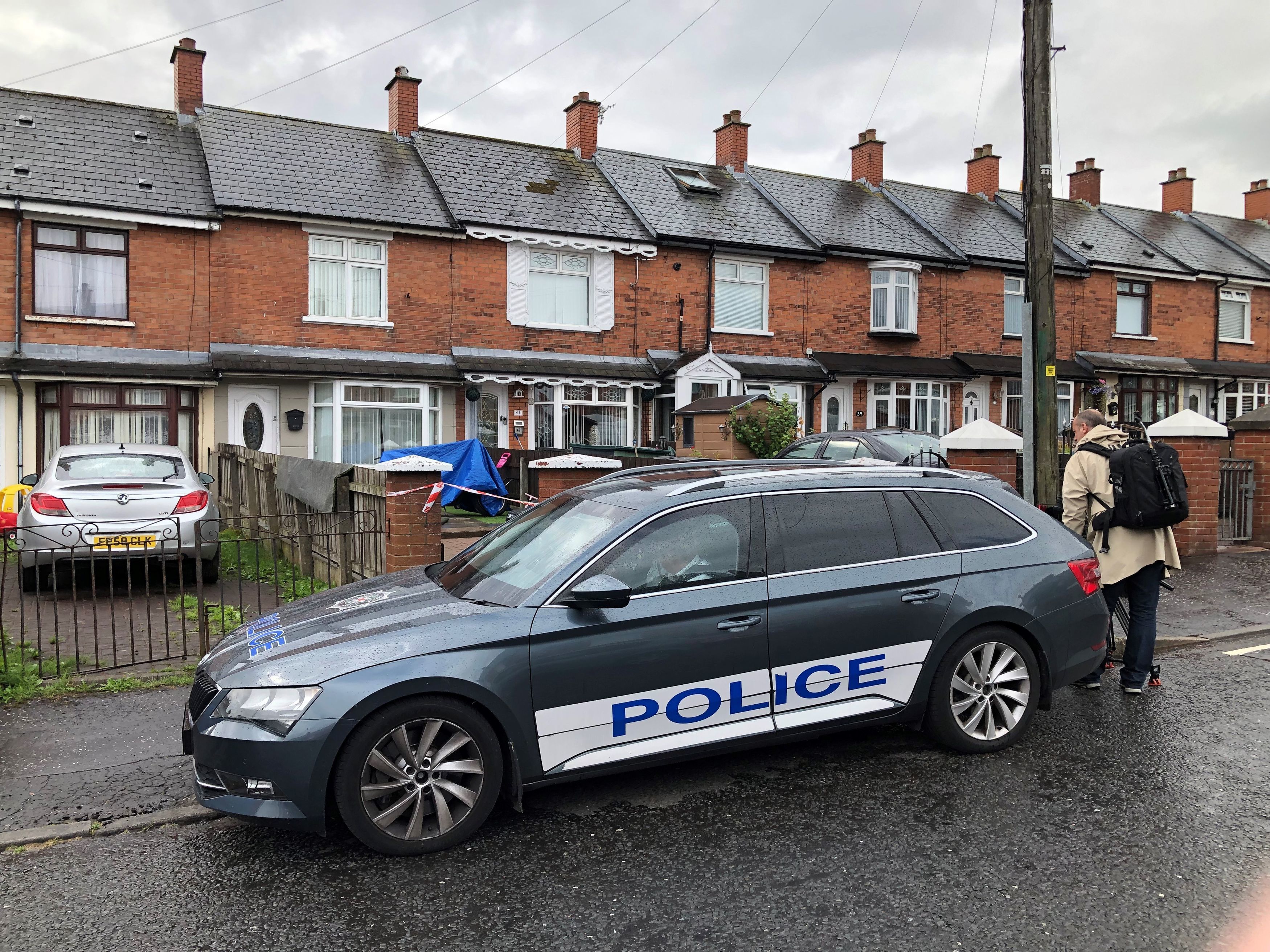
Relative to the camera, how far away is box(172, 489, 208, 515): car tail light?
9656mm

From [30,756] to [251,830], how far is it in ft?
5.72

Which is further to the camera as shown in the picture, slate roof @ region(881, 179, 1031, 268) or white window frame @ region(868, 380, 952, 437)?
slate roof @ region(881, 179, 1031, 268)

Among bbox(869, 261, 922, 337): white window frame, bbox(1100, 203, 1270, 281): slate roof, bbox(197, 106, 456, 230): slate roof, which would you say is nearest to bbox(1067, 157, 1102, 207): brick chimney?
bbox(1100, 203, 1270, 281): slate roof

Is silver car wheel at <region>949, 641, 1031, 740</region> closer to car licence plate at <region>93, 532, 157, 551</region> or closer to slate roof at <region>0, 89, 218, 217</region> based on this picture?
car licence plate at <region>93, 532, 157, 551</region>

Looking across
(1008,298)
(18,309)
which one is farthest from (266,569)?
(1008,298)

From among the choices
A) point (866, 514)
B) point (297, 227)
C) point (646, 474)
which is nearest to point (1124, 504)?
point (866, 514)

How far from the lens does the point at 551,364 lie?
63.6 feet

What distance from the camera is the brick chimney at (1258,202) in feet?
112

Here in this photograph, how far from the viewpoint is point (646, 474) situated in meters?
5.36

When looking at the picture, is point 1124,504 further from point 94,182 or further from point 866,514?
point 94,182

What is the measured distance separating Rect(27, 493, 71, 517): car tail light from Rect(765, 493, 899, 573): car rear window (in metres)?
7.71

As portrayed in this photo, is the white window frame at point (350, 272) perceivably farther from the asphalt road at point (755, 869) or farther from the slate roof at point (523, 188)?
the asphalt road at point (755, 869)

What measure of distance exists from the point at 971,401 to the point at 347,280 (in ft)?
50.6

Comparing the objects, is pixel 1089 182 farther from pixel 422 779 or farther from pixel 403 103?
pixel 422 779
